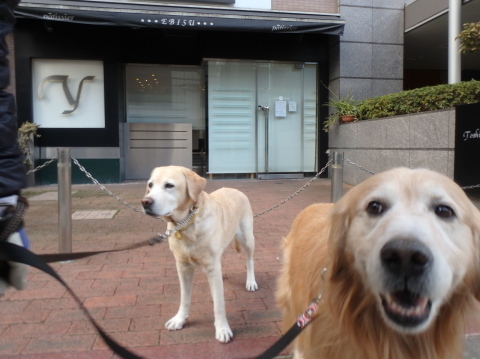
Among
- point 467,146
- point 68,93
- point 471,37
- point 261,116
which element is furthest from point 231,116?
point 467,146

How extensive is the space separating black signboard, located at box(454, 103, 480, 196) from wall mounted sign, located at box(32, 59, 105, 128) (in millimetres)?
9171

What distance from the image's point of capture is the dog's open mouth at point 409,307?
5.02 feet

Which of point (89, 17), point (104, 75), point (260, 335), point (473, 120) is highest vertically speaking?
point (89, 17)

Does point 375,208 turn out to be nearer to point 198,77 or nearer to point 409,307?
point 409,307

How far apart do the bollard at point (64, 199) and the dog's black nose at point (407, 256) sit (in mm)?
4339

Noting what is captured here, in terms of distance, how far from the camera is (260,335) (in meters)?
3.10

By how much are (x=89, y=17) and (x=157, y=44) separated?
292cm

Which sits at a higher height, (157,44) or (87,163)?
(157,44)

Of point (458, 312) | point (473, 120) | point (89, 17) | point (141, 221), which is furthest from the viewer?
point (89, 17)

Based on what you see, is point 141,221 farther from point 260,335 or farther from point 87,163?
point 87,163

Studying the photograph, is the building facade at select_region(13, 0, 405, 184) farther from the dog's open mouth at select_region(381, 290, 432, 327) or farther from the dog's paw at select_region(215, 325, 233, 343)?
the dog's open mouth at select_region(381, 290, 432, 327)

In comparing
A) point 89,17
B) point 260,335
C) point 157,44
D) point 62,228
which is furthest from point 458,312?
point 157,44

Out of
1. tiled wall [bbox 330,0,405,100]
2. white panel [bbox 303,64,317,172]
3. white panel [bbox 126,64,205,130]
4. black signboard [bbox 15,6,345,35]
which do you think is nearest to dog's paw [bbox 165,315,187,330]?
black signboard [bbox 15,6,345,35]

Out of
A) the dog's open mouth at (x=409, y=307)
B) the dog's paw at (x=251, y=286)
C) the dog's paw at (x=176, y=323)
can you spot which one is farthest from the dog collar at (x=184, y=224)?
the dog's open mouth at (x=409, y=307)
